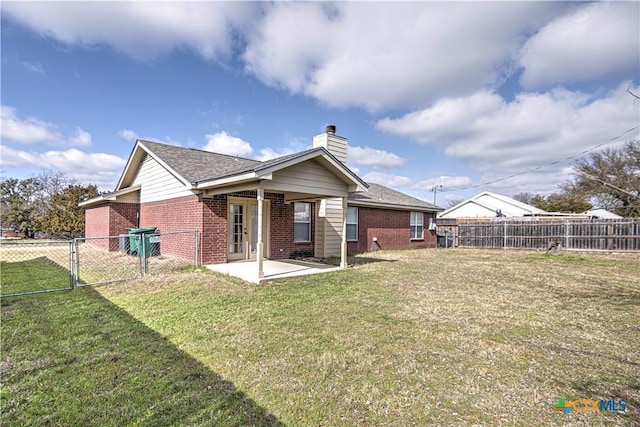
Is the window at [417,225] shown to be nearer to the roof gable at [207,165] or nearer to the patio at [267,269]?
the roof gable at [207,165]

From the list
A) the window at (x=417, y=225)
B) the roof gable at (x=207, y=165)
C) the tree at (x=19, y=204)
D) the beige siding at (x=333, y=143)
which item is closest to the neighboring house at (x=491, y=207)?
the window at (x=417, y=225)

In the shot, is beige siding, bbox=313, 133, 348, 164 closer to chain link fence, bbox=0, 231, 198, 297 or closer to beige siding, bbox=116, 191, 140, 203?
chain link fence, bbox=0, 231, 198, 297

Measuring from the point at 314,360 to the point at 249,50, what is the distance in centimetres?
1101

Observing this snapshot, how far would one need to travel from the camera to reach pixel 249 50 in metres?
11.0

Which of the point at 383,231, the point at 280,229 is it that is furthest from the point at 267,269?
the point at 383,231

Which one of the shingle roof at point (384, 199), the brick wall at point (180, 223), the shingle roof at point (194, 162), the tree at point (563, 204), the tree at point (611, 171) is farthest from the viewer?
the tree at point (563, 204)

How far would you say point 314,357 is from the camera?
349 cm

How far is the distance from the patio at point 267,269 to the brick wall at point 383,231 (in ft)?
15.9

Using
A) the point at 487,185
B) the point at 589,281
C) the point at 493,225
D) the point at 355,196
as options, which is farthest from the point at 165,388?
the point at 487,185

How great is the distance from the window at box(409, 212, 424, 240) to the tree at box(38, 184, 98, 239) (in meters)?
22.5

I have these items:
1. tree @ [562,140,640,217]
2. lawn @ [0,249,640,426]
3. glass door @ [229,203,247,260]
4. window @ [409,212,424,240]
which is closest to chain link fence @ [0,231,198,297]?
lawn @ [0,249,640,426]

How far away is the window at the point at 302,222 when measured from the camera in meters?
12.0

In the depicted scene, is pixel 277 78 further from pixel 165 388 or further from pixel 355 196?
pixel 165 388

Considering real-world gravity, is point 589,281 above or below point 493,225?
below
